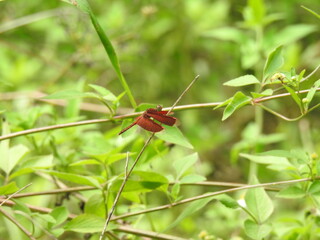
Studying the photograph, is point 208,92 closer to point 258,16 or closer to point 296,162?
point 258,16

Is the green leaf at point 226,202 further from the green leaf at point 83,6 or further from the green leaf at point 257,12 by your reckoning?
the green leaf at point 257,12

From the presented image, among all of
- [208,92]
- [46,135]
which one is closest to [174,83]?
[208,92]

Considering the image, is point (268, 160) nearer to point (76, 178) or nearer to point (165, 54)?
point (76, 178)

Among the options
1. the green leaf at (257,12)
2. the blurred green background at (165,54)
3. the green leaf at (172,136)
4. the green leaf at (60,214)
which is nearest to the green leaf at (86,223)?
the green leaf at (60,214)

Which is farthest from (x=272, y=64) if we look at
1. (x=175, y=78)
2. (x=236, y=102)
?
(x=175, y=78)

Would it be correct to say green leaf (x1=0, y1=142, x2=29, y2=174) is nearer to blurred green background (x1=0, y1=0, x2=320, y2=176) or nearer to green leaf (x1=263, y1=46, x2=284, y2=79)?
green leaf (x1=263, y1=46, x2=284, y2=79)
